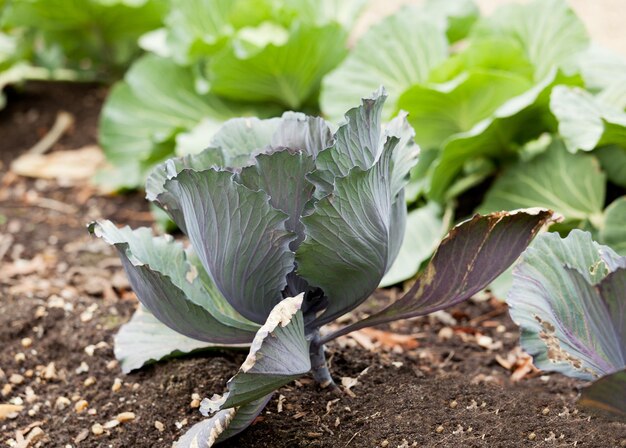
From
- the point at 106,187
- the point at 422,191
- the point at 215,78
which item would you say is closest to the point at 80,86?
the point at 106,187

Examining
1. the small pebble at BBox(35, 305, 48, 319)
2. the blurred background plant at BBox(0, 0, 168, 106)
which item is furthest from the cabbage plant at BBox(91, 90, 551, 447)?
the blurred background plant at BBox(0, 0, 168, 106)

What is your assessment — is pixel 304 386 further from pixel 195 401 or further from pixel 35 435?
pixel 35 435

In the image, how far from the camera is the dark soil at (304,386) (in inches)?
64.2

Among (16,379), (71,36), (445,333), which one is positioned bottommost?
(445,333)

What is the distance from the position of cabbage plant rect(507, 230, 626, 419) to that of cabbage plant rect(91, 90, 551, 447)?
0.16 m

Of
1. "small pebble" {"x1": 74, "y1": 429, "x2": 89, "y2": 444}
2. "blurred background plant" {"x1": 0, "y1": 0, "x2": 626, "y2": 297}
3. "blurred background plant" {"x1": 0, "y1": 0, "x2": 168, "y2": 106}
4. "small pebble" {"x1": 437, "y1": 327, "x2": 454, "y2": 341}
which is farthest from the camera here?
"blurred background plant" {"x1": 0, "y1": 0, "x2": 168, "y2": 106}

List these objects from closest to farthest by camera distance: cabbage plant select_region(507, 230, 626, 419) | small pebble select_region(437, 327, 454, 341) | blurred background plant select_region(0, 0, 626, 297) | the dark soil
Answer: cabbage plant select_region(507, 230, 626, 419)
the dark soil
small pebble select_region(437, 327, 454, 341)
blurred background plant select_region(0, 0, 626, 297)

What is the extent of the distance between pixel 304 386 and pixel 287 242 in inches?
17.4

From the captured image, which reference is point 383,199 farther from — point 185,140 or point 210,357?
point 185,140

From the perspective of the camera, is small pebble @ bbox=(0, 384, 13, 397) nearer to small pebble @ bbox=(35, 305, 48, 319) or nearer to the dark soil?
the dark soil

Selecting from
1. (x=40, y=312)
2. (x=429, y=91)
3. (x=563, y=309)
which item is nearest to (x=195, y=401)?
(x=40, y=312)

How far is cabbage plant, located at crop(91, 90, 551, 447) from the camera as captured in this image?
1.44 m

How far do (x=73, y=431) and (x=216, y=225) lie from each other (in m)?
0.62

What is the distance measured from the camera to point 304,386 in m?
1.81
